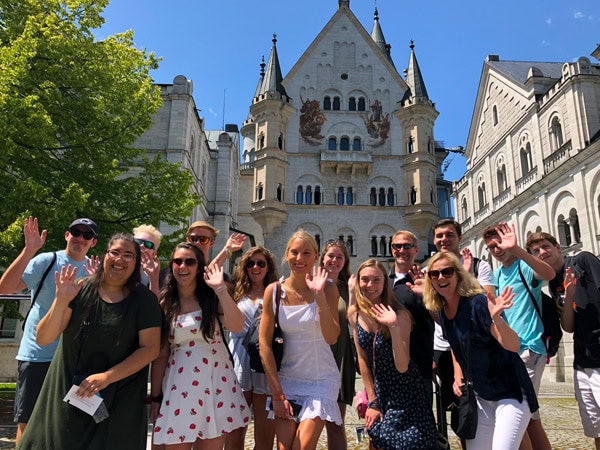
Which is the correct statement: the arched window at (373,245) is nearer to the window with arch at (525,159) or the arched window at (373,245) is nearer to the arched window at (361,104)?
the arched window at (361,104)

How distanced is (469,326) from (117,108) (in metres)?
11.2

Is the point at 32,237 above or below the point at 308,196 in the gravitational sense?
below

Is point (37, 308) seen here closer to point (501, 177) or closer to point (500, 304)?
point (500, 304)

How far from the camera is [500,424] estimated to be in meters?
3.42

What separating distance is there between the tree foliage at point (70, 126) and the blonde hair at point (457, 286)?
8.19 meters

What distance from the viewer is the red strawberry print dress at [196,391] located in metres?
3.51

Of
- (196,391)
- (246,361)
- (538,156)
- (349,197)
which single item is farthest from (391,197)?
(196,391)

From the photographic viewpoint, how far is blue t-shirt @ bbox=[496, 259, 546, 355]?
454cm

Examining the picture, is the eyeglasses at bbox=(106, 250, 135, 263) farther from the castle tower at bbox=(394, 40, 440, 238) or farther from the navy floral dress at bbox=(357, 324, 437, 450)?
the castle tower at bbox=(394, 40, 440, 238)

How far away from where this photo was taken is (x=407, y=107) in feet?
125

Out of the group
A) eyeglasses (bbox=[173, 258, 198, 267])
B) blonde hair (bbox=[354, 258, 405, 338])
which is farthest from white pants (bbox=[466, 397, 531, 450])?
eyeglasses (bbox=[173, 258, 198, 267])

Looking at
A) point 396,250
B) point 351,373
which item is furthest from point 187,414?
point 396,250

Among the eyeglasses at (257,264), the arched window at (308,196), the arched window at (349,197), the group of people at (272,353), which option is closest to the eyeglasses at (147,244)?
the group of people at (272,353)

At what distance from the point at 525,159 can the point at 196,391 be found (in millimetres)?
27772
